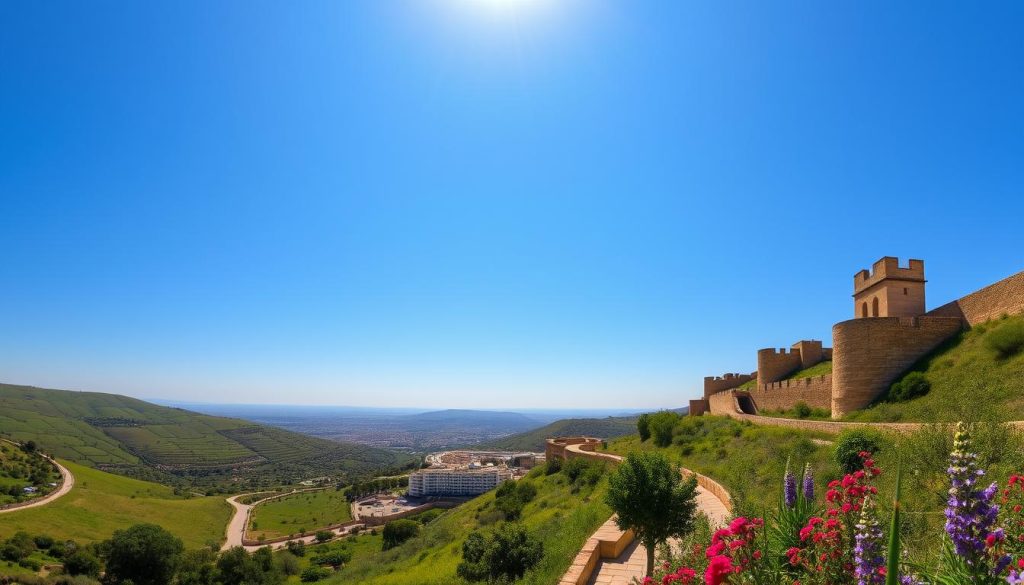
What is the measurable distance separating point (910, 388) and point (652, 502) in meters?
13.6

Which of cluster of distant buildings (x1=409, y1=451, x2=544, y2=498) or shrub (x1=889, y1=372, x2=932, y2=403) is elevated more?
shrub (x1=889, y1=372, x2=932, y2=403)

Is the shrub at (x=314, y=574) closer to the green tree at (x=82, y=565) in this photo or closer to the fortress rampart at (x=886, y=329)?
the green tree at (x=82, y=565)

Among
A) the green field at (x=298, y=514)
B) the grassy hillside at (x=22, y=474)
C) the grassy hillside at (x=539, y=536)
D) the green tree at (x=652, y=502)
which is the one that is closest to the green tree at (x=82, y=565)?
the green field at (x=298, y=514)

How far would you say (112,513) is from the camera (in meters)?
68.8

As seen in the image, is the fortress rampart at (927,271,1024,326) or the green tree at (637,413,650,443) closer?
the fortress rampart at (927,271,1024,326)

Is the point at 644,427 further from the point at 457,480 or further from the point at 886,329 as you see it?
the point at 457,480

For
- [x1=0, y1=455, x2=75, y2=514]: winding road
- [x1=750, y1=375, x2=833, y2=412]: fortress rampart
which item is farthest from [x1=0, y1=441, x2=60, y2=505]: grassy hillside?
[x1=750, y1=375, x2=833, y2=412]: fortress rampart

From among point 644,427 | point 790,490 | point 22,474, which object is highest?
point 790,490

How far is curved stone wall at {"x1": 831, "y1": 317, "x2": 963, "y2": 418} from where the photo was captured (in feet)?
63.2

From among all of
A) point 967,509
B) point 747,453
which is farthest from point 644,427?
point 967,509

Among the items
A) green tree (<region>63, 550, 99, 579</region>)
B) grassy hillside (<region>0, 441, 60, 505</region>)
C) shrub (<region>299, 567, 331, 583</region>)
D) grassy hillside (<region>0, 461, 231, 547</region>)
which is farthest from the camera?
grassy hillside (<region>0, 441, 60, 505</region>)

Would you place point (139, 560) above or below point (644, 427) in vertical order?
below

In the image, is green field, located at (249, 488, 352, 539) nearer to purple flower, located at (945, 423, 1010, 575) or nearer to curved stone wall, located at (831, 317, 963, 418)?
curved stone wall, located at (831, 317, 963, 418)

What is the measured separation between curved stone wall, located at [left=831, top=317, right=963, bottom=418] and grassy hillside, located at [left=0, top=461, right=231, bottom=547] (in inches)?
2749
